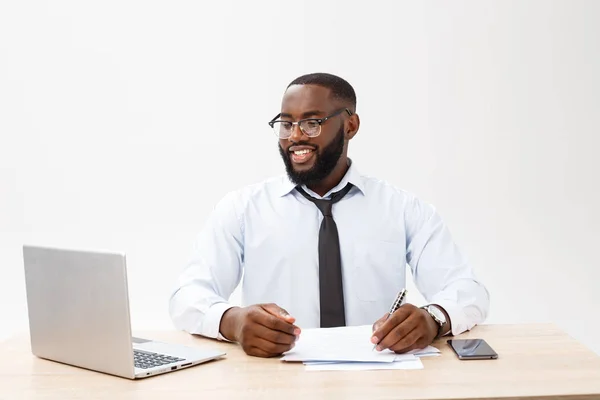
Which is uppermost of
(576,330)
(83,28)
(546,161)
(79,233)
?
(83,28)

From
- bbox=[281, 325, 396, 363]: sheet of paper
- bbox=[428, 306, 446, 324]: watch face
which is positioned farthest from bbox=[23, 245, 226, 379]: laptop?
bbox=[428, 306, 446, 324]: watch face

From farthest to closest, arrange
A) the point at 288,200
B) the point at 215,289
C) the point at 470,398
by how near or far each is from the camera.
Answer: the point at 288,200, the point at 215,289, the point at 470,398

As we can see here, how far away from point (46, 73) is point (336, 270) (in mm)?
2160

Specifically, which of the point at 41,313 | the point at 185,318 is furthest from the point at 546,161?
the point at 41,313

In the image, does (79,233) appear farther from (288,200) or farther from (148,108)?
(288,200)

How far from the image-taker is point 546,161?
4086 millimetres

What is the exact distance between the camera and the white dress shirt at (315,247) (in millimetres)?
2811

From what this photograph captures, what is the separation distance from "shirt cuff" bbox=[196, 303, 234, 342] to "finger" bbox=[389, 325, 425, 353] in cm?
50

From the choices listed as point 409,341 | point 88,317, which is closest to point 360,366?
point 409,341

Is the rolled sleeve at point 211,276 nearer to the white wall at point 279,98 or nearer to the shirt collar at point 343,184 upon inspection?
the shirt collar at point 343,184

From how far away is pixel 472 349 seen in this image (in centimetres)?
206

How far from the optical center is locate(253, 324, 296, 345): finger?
1.99 metres

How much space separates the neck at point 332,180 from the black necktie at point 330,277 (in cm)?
18

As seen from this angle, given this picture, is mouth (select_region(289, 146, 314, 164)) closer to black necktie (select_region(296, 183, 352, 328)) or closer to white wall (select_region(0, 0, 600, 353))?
black necktie (select_region(296, 183, 352, 328))
